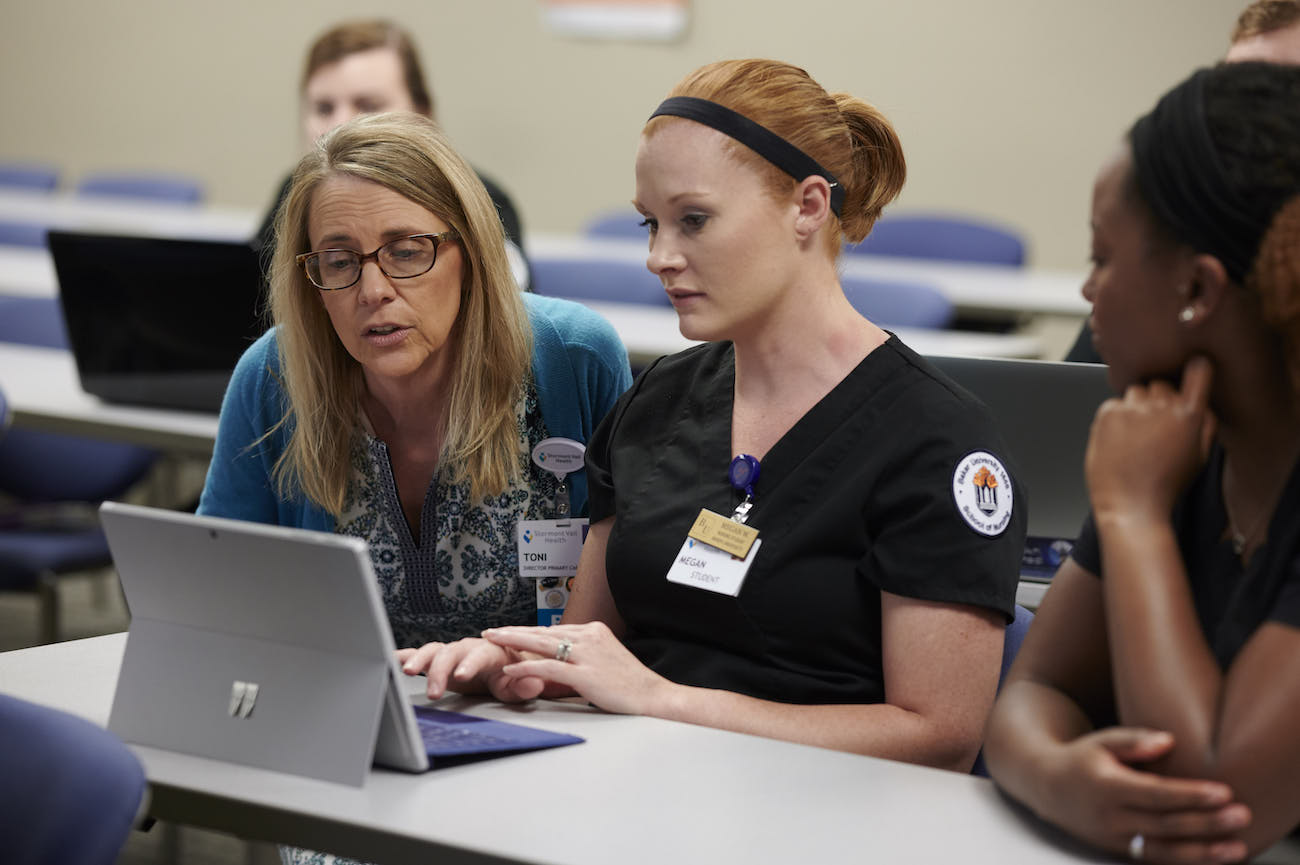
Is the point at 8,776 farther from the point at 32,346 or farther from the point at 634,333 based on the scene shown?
the point at 32,346

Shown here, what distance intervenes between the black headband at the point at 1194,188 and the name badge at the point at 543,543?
3.19 feet

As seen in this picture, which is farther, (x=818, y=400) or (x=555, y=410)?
(x=555, y=410)

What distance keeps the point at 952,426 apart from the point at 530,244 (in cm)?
441

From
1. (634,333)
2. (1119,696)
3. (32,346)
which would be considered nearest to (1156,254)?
(1119,696)

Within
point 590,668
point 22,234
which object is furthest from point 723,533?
point 22,234

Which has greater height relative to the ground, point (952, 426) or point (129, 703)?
point (952, 426)

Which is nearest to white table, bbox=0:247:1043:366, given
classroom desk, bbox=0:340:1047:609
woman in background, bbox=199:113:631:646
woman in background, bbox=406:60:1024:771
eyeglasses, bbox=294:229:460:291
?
classroom desk, bbox=0:340:1047:609

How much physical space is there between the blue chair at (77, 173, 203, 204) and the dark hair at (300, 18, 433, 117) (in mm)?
3901

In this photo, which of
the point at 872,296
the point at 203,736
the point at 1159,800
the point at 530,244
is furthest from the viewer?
the point at 530,244

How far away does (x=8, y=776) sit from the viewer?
1.12 metres

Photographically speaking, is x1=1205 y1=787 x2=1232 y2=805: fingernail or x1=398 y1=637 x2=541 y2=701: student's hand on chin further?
x1=398 y1=637 x2=541 y2=701: student's hand on chin

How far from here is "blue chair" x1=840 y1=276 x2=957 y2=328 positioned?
3734 millimetres

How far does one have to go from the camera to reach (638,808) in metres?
1.21

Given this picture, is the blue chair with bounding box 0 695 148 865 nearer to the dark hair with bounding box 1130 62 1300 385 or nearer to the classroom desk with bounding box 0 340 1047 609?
the dark hair with bounding box 1130 62 1300 385
